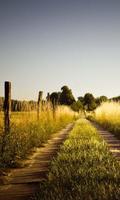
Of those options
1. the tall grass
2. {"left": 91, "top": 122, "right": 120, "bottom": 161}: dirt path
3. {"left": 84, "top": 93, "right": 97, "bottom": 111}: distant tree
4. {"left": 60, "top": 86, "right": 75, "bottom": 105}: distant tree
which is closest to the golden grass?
the tall grass

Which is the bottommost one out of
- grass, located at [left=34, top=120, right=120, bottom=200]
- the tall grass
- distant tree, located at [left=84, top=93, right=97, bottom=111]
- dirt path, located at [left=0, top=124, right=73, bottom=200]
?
dirt path, located at [left=0, top=124, right=73, bottom=200]

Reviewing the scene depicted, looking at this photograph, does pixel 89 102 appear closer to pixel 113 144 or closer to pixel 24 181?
pixel 113 144

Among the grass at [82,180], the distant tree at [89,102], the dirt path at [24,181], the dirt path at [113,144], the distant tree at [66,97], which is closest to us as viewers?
the grass at [82,180]

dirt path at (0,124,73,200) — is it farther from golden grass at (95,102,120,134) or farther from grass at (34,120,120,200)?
golden grass at (95,102,120,134)

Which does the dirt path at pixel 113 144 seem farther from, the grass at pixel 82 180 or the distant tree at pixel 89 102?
the distant tree at pixel 89 102

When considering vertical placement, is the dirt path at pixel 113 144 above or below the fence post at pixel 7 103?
below

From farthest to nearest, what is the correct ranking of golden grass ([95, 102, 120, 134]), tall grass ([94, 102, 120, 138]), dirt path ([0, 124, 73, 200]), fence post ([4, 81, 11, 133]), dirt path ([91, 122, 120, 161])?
1. golden grass ([95, 102, 120, 134])
2. tall grass ([94, 102, 120, 138])
3. fence post ([4, 81, 11, 133])
4. dirt path ([91, 122, 120, 161])
5. dirt path ([0, 124, 73, 200])

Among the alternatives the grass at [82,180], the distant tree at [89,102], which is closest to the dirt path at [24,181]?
the grass at [82,180]

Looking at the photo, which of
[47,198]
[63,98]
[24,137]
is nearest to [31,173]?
[47,198]

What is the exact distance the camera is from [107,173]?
23.1 feet

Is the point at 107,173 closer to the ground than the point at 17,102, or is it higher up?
closer to the ground

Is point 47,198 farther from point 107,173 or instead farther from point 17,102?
point 17,102

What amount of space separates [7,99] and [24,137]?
1.18 metres

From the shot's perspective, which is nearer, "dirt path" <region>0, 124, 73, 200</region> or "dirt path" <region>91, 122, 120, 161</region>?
"dirt path" <region>0, 124, 73, 200</region>
